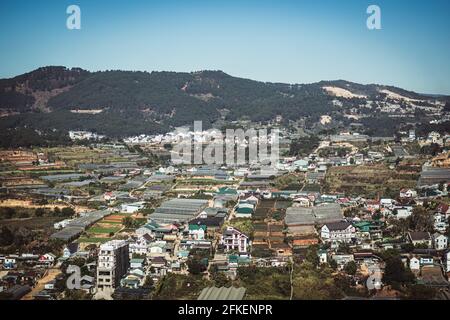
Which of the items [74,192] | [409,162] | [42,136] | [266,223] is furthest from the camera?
[42,136]

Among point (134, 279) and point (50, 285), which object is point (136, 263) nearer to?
point (134, 279)

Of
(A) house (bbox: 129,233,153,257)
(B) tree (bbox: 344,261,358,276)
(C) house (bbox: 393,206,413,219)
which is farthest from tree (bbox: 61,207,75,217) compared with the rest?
(C) house (bbox: 393,206,413,219)

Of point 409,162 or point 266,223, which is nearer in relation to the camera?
point 266,223

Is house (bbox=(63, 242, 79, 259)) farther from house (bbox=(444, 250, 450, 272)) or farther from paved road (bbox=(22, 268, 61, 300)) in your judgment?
house (bbox=(444, 250, 450, 272))

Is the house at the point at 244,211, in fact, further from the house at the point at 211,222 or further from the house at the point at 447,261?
the house at the point at 447,261

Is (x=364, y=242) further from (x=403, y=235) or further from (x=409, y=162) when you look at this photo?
(x=409, y=162)
